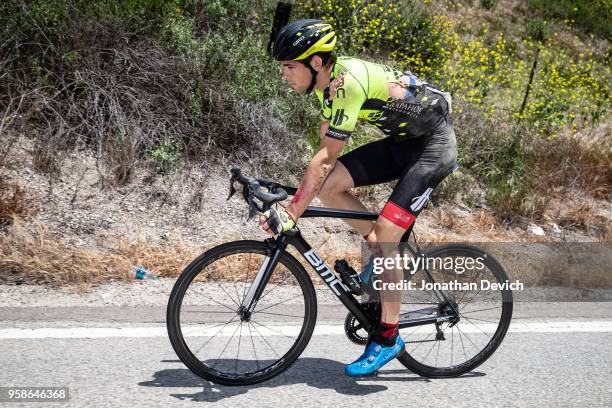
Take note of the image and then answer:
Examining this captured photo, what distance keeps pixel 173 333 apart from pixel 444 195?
430 cm

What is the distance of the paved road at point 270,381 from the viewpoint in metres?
3.62

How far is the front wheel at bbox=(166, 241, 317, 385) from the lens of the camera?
364 cm

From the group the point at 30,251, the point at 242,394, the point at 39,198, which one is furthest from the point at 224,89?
the point at 242,394

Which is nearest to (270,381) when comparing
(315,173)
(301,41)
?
(315,173)

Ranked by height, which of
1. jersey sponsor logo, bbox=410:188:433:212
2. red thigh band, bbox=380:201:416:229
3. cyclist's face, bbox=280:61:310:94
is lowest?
red thigh band, bbox=380:201:416:229

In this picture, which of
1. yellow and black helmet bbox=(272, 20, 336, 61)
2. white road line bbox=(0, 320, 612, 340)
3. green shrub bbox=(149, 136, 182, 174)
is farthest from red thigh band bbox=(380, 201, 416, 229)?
green shrub bbox=(149, 136, 182, 174)

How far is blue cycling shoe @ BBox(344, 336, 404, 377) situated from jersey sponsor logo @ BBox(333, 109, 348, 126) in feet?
4.25

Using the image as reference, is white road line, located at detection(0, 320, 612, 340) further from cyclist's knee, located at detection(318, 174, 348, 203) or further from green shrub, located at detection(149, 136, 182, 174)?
green shrub, located at detection(149, 136, 182, 174)

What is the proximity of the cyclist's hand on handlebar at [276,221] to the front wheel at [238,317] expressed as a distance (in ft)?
0.63

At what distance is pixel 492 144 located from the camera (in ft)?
26.4

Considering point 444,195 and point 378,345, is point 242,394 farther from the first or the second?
point 444,195

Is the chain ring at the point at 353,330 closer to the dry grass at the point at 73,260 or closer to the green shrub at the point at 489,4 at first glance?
the dry grass at the point at 73,260

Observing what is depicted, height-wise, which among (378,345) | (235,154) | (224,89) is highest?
(224,89)

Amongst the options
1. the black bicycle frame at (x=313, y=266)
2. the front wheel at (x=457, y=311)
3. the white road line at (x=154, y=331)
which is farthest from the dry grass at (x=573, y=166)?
the black bicycle frame at (x=313, y=266)
